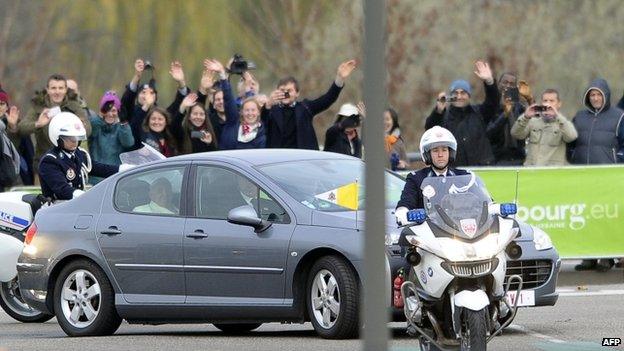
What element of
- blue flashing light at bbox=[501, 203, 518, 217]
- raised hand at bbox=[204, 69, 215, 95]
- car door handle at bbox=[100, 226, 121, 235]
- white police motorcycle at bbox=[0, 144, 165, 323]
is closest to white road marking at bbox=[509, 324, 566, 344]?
blue flashing light at bbox=[501, 203, 518, 217]

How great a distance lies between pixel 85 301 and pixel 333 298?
2582 millimetres

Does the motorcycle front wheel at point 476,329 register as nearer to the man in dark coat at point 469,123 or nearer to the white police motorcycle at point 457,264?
the white police motorcycle at point 457,264

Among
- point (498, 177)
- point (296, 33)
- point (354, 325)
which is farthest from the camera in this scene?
point (296, 33)

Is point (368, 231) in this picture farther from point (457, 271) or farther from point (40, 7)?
point (40, 7)

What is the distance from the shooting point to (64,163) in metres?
19.0

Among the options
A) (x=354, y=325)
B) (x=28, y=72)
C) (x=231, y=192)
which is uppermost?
(x=28, y=72)

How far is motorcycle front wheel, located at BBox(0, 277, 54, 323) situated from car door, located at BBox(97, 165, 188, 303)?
2016 mm

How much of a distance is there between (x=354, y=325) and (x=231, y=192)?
1775mm

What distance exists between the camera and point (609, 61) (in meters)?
41.1

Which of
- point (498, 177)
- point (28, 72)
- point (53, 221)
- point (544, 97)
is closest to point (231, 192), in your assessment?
point (53, 221)

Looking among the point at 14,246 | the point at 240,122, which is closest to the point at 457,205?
the point at 14,246

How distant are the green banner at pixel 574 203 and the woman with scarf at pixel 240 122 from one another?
259 centimetres

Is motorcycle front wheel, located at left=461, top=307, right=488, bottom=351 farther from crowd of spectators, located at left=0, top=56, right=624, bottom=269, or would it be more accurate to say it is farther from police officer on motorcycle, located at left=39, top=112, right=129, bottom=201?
crowd of spectators, located at left=0, top=56, right=624, bottom=269

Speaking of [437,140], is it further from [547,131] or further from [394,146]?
[394,146]
